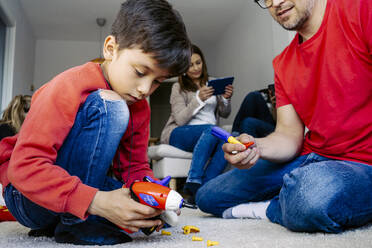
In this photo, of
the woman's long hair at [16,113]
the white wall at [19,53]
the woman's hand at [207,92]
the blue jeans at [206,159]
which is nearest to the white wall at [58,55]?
the white wall at [19,53]

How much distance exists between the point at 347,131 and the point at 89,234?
699mm

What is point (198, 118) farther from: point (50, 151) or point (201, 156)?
point (50, 151)

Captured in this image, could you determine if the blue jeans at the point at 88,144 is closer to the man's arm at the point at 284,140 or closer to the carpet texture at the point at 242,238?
the carpet texture at the point at 242,238

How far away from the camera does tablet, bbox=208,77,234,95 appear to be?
2.29 metres

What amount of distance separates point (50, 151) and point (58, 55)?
14.9 ft

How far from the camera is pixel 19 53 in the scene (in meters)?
3.79

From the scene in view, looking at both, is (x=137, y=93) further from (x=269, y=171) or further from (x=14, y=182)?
(x=269, y=171)

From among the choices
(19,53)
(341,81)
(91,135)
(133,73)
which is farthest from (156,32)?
(19,53)

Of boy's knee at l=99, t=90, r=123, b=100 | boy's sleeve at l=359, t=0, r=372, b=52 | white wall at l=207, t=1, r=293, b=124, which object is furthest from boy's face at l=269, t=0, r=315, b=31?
white wall at l=207, t=1, r=293, b=124

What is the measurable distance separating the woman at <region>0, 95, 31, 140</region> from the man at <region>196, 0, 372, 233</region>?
1274mm

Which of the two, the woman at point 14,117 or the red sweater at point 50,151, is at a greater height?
the red sweater at point 50,151

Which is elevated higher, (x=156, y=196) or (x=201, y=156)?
(x=156, y=196)

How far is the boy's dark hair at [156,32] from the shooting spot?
81 centimetres

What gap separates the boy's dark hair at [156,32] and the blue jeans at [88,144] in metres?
0.16
